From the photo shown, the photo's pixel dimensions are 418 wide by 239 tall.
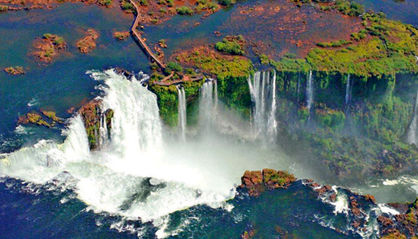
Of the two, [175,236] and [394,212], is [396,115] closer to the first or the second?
[394,212]

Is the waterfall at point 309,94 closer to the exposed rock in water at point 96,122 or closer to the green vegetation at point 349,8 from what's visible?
the green vegetation at point 349,8

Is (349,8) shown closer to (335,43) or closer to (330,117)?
(335,43)

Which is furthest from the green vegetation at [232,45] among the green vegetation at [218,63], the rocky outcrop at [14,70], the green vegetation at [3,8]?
the green vegetation at [3,8]

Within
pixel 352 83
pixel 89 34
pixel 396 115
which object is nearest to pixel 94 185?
pixel 89 34

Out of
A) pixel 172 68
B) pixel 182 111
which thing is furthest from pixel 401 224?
pixel 172 68

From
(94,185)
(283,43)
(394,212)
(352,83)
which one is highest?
(283,43)
